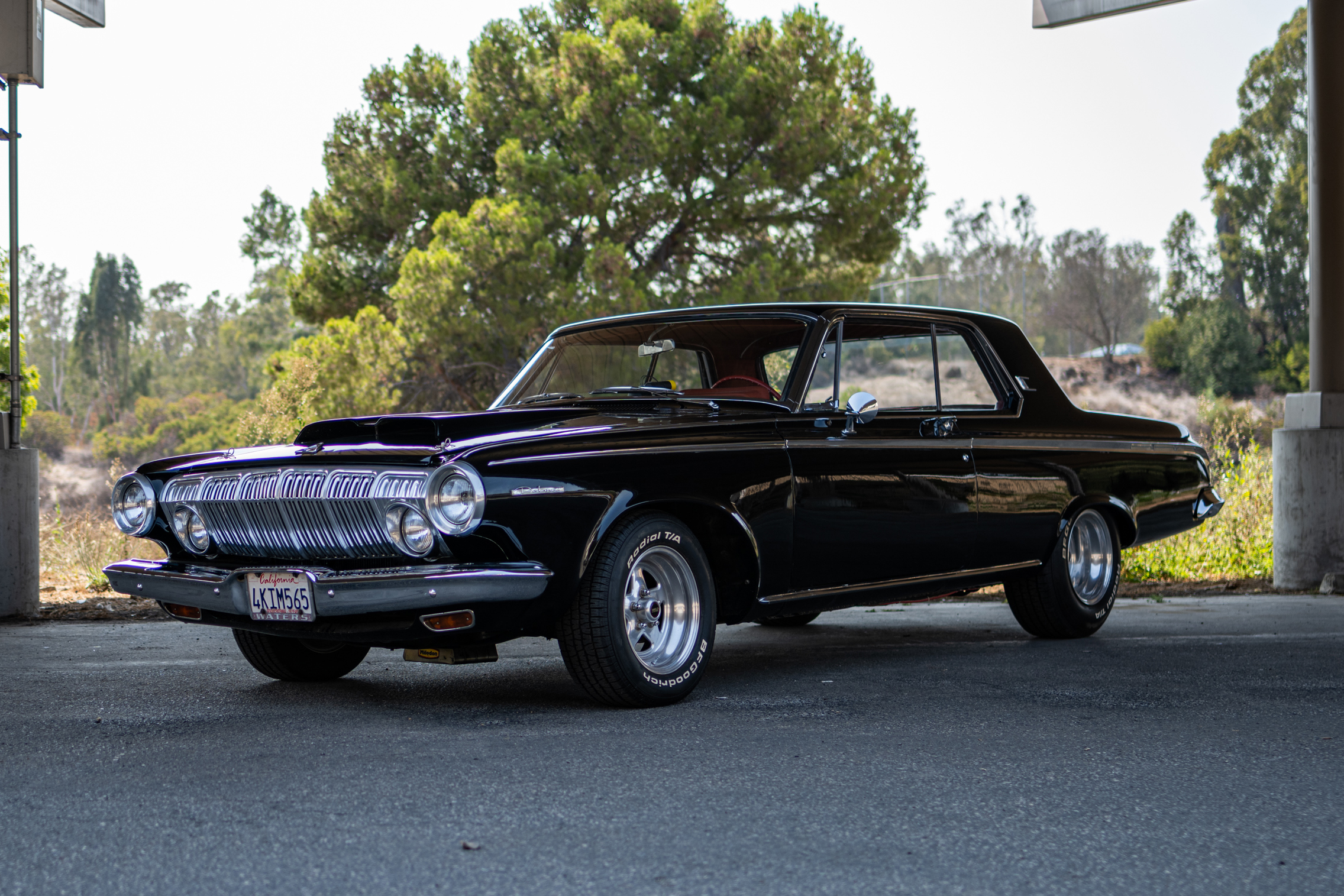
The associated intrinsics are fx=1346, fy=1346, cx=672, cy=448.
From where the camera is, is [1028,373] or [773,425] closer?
[773,425]

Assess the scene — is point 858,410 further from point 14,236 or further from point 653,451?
point 14,236

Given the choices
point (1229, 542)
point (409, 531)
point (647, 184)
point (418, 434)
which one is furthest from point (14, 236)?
point (647, 184)

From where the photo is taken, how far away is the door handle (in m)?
6.15

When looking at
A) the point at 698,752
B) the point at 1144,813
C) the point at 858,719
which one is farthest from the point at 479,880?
the point at 858,719

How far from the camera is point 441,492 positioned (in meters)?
4.46

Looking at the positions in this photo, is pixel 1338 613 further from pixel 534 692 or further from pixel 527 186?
pixel 527 186

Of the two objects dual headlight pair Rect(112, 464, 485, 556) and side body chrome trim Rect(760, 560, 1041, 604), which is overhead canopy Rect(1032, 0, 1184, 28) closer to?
side body chrome trim Rect(760, 560, 1041, 604)

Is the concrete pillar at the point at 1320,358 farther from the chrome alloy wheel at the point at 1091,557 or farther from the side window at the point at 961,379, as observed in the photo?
the side window at the point at 961,379

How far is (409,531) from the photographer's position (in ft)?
14.9

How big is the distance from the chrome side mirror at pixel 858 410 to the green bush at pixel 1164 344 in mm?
49861

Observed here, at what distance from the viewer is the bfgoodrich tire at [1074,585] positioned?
6.86 metres

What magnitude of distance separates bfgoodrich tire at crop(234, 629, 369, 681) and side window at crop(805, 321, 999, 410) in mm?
2410

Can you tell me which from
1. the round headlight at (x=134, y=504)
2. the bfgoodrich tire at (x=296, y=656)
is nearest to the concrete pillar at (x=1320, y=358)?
the bfgoodrich tire at (x=296, y=656)

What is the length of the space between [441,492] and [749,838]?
173 cm
